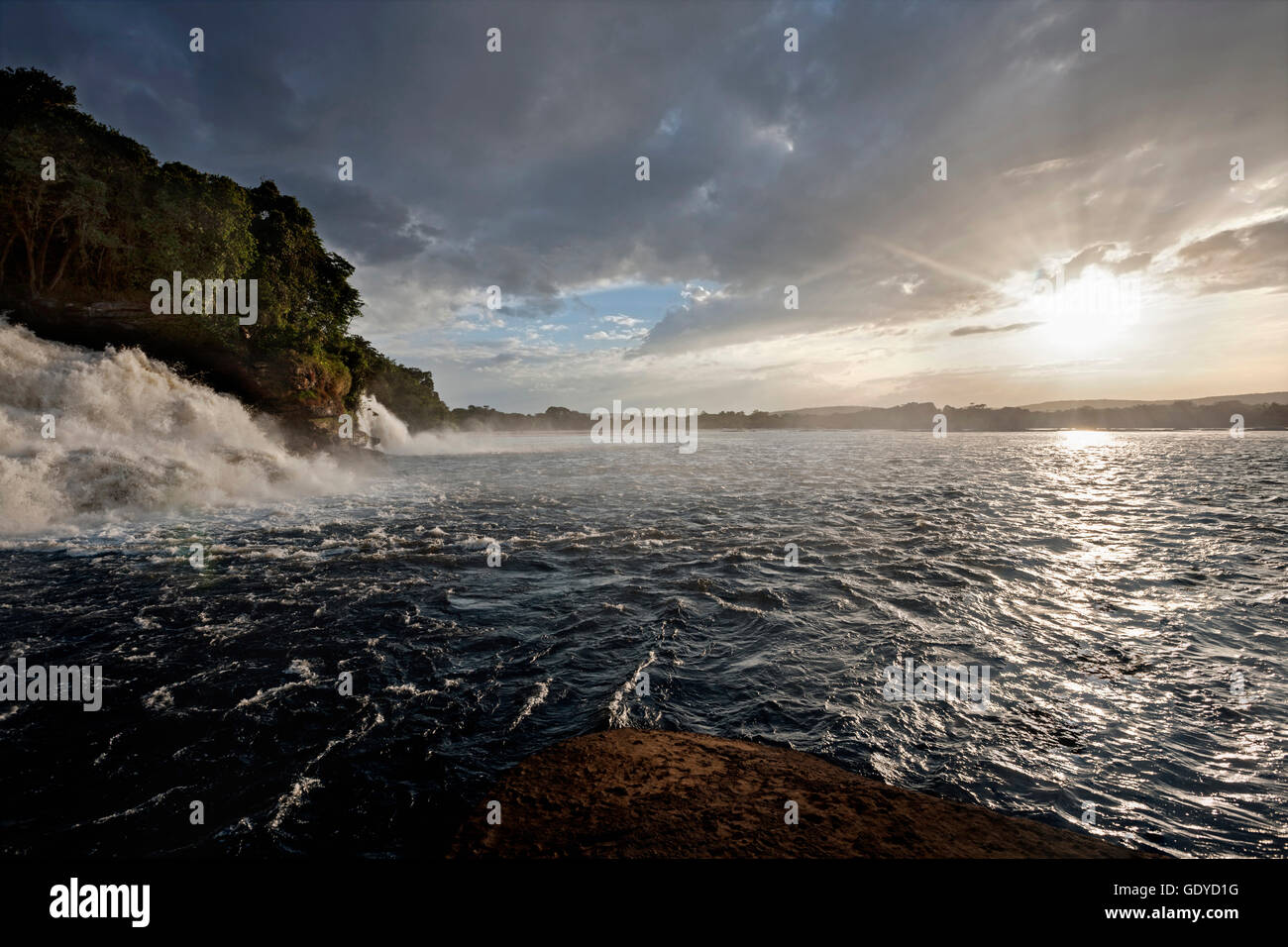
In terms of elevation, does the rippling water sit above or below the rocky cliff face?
below

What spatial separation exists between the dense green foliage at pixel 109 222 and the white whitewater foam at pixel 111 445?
18.4 ft

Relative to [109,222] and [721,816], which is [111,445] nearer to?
[109,222]

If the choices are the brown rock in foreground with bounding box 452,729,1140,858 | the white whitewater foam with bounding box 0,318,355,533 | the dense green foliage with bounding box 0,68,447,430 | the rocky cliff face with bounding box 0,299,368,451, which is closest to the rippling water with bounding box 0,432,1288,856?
the brown rock in foreground with bounding box 452,729,1140,858

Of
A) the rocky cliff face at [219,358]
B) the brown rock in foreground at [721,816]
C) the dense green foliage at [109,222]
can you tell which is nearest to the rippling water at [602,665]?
the brown rock in foreground at [721,816]

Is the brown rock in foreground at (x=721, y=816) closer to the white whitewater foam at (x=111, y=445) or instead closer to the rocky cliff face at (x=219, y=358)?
the white whitewater foam at (x=111, y=445)

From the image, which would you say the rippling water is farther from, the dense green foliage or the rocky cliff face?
the dense green foliage

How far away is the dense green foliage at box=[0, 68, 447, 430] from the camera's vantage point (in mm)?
22797

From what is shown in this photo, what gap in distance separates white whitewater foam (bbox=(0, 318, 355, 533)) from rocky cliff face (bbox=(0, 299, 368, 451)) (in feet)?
6.92

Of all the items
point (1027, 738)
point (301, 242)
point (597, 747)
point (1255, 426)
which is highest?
point (301, 242)
